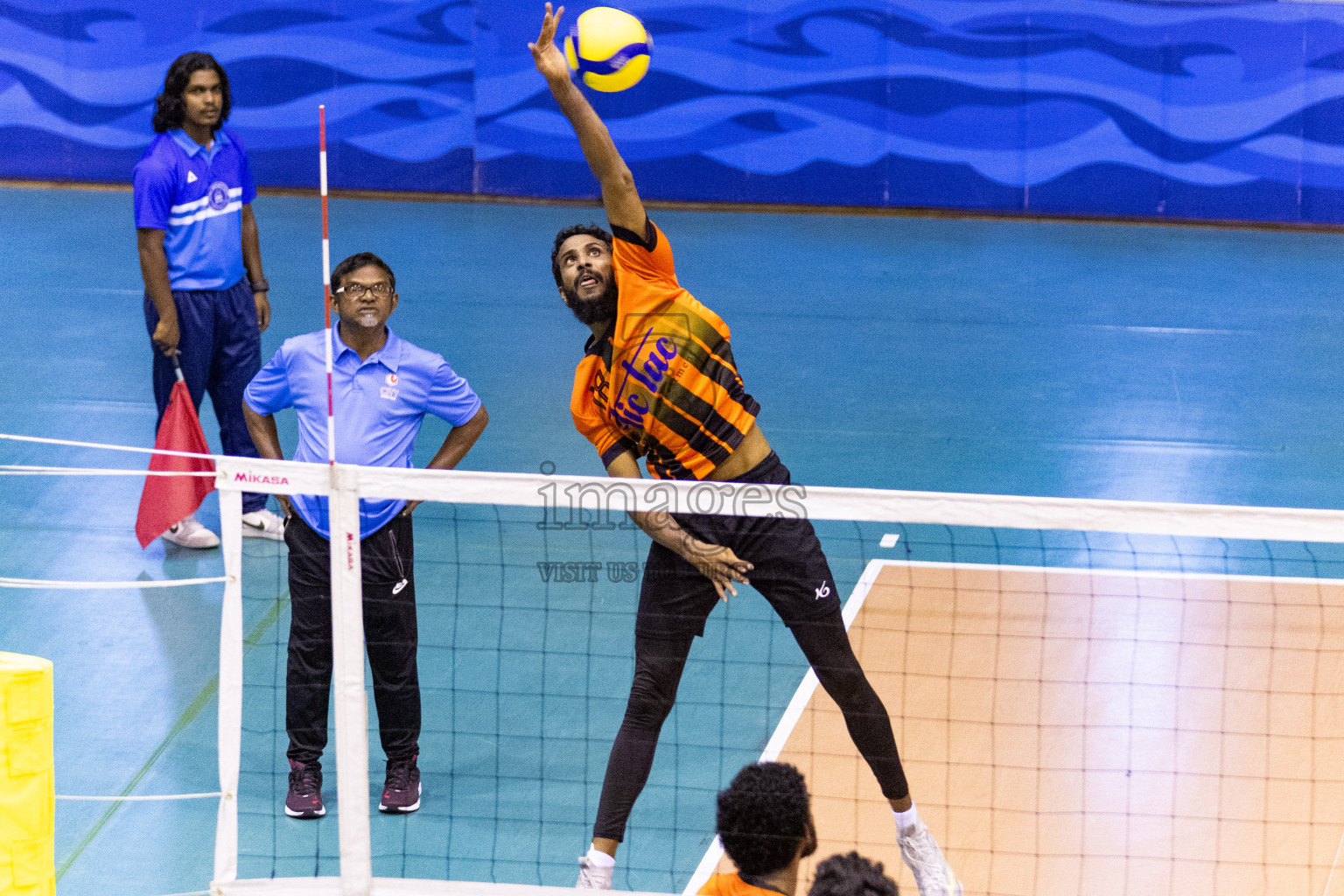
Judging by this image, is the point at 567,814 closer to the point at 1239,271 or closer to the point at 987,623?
the point at 987,623

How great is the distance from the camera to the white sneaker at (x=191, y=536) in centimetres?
774

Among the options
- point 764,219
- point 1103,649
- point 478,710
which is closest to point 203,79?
point 478,710

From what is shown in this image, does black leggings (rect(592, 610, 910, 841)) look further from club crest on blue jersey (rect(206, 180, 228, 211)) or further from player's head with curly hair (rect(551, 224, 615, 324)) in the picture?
club crest on blue jersey (rect(206, 180, 228, 211))

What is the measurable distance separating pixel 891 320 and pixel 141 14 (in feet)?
31.1

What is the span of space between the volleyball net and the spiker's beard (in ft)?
2.79

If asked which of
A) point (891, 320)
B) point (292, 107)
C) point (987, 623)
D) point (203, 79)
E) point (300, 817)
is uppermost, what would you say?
point (292, 107)

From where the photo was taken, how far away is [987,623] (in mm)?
6922

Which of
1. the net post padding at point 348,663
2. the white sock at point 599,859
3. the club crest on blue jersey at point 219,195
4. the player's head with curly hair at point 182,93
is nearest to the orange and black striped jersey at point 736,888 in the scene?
the white sock at point 599,859

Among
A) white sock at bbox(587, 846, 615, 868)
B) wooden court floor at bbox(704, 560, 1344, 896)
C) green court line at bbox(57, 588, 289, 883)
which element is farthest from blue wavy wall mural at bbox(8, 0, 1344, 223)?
white sock at bbox(587, 846, 615, 868)

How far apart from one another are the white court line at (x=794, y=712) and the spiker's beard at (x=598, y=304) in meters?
1.52

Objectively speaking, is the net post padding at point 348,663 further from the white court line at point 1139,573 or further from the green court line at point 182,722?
the white court line at point 1139,573

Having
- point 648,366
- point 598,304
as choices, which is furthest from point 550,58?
point 648,366

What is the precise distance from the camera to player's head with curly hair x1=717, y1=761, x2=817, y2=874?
369 cm

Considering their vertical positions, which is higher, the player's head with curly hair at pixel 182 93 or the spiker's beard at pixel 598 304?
the player's head with curly hair at pixel 182 93
